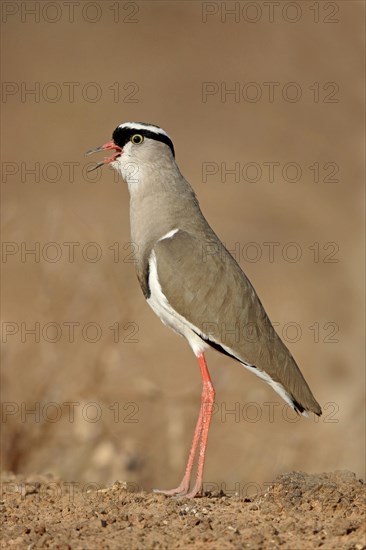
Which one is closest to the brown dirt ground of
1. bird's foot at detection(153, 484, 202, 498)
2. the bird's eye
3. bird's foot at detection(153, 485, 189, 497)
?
bird's foot at detection(153, 484, 202, 498)

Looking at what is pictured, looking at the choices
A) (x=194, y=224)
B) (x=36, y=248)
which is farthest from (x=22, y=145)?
(x=194, y=224)

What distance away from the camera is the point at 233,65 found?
21.2 metres

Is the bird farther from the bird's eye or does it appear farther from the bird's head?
the bird's eye

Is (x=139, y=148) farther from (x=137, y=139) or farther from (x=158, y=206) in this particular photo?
(x=158, y=206)

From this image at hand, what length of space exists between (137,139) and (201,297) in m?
1.34

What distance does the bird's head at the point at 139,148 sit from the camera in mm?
6578

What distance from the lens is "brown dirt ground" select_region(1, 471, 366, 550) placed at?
4352mm

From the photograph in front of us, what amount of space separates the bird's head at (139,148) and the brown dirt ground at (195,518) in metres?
2.26

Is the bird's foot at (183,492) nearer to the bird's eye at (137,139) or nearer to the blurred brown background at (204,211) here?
the blurred brown background at (204,211)

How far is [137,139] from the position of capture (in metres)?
6.64

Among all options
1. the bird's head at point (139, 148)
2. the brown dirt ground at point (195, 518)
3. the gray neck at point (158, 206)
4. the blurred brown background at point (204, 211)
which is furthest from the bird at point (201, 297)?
the blurred brown background at point (204, 211)

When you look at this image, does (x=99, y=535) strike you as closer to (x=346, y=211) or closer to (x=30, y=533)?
(x=30, y=533)

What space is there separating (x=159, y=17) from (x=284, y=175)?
8782 millimetres

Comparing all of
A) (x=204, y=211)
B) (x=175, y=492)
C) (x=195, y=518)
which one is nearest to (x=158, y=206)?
(x=175, y=492)
